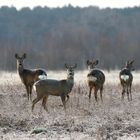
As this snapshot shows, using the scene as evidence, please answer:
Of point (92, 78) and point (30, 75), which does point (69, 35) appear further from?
point (92, 78)

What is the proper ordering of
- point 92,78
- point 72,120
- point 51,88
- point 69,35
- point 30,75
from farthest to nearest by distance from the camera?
point 69,35
point 30,75
point 92,78
point 51,88
point 72,120

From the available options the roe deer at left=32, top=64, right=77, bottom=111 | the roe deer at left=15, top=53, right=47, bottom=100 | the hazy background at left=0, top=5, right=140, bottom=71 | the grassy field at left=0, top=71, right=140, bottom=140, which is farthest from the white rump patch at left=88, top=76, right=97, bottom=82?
the hazy background at left=0, top=5, right=140, bottom=71

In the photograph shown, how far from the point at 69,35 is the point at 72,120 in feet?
280

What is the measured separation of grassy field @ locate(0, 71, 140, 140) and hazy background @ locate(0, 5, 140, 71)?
4707 centimetres

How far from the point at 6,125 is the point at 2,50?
71714 millimetres

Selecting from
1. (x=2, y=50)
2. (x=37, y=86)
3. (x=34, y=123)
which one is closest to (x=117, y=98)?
(x=37, y=86)

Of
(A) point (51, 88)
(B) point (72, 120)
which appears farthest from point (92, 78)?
(B) point (72, 120)

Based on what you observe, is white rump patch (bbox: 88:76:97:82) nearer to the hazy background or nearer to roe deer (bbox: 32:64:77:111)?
roe deer (bbox: 32:64:77:111)

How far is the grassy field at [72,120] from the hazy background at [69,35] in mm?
47068

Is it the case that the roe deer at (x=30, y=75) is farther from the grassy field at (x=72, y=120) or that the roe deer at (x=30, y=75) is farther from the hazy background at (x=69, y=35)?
the hazy background at (x=69, y=35)

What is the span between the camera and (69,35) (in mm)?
99812

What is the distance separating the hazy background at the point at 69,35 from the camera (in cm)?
8225

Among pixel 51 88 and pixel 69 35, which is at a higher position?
pixel 51 88

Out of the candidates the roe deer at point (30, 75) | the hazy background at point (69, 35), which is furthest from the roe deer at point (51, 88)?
the hazy background at point (69, 35)
